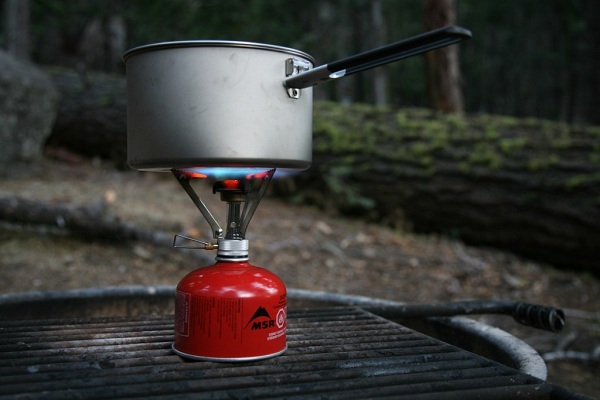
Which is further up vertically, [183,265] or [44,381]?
[44,381]

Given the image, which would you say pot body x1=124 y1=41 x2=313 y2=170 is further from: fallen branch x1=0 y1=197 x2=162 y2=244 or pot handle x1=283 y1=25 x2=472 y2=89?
fallen branch x1=0 y1=197 x2=162 y2=244

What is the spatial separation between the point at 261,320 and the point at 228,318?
0.24ft

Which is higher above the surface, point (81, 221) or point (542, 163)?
point (542, 163)

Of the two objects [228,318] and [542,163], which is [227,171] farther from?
[542,163]

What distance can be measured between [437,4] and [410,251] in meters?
2.92

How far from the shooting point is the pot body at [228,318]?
1.21 m

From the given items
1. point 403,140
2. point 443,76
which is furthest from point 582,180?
point 443,76

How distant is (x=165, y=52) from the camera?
1177mm

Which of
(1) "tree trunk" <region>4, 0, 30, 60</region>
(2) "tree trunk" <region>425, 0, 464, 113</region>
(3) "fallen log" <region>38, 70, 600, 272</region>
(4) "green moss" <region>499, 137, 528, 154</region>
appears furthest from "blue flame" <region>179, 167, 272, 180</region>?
(1) "tree trunk" <region>4, 0, 30, 60</region>

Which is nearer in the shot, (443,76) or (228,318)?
(228,318)

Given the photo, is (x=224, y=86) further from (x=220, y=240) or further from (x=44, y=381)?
(x=44, y=381)

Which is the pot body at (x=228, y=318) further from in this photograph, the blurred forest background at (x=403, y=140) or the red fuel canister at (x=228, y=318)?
the blurred forest background at (x=403, y=140)

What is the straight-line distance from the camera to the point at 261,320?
123cm

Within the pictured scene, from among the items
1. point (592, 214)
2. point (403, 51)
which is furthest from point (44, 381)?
point (592, 214)
